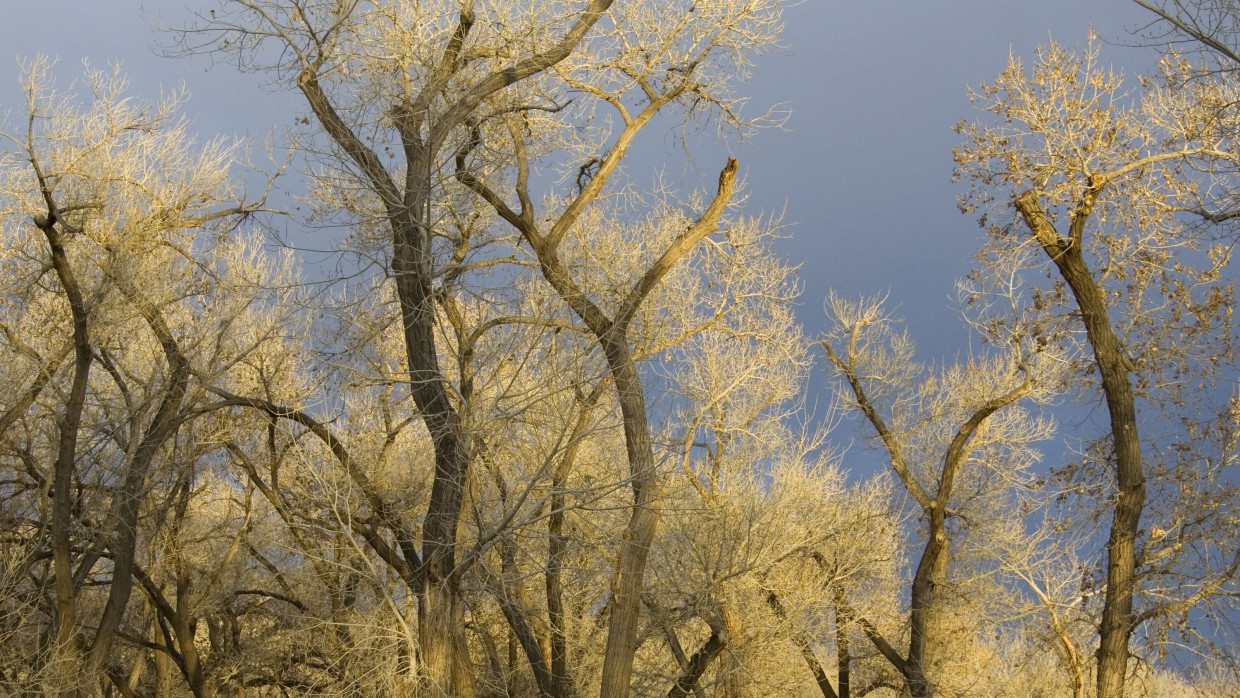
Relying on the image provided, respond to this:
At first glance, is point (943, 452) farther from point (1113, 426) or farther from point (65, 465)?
point (65, 465)

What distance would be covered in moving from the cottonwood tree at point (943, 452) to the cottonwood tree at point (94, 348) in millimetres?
11204

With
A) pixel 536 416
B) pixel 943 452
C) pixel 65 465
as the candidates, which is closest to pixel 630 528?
pixel 536 416

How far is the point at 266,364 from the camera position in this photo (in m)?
18.9

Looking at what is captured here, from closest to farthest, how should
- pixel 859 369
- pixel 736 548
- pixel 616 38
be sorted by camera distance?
pixel 616 38 < pixel 736 548 < pixel 859 369

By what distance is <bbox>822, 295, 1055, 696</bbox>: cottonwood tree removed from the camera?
17672 millimetres

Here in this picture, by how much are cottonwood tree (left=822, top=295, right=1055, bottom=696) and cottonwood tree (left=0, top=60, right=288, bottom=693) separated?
36.8 ft

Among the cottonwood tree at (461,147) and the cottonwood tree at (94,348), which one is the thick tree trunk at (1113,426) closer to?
the cottonwood tree at (461,147)

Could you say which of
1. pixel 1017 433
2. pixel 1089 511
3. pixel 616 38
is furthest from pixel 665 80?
pixel 1017 433

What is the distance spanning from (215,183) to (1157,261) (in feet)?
45.7

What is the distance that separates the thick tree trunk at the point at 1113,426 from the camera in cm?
1283

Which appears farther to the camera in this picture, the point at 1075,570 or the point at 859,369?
the point at 859,369

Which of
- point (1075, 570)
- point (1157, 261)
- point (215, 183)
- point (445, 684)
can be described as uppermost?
point (215, 183)

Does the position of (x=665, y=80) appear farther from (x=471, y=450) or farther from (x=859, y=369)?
(x=859, y=369)

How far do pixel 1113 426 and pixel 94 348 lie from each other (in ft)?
47.3
